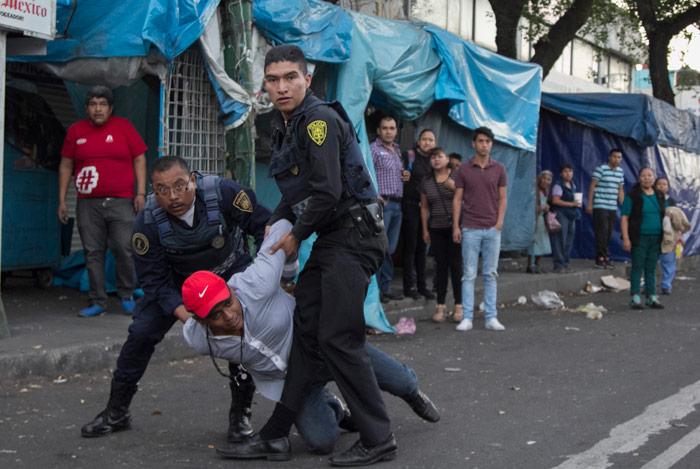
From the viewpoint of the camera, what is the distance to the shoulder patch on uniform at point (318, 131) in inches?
143

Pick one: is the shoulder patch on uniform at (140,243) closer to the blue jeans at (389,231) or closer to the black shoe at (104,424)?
the black shoe at (104,424)

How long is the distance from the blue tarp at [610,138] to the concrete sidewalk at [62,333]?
4.80 m

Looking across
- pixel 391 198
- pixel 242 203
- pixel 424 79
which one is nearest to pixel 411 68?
pixel 424 79

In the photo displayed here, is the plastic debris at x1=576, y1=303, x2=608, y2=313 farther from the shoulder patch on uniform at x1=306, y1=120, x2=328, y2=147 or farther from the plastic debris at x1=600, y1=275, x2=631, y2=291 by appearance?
the shoulder patch on uniform at x1=306, y1=120, x2=328, y2=147

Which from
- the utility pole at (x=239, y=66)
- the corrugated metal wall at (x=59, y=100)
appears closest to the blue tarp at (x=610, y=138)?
the utility pole at (x=239, y=66)

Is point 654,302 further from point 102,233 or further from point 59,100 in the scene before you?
point 59,100

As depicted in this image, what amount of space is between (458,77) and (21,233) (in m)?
4.99

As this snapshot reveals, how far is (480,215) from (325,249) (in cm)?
434

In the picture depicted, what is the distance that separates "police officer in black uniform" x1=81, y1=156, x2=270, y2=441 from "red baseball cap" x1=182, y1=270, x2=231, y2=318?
422 mm

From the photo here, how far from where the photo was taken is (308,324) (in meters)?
3.88

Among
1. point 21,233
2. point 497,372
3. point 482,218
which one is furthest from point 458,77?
point 21,233

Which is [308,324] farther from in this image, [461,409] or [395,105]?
[395,105]

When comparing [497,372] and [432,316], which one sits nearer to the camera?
[497,372]

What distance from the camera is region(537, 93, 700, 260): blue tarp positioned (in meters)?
13.4
